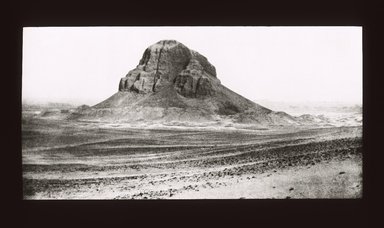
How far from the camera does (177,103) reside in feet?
10.3

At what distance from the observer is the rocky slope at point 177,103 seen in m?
3.09

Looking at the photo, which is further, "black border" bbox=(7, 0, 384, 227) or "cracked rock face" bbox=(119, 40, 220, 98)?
"cracked rock face" bbox=(119, 40, 220, 98)

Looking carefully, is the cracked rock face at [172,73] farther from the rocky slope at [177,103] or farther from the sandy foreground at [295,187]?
the sandy foreground at [295,187]

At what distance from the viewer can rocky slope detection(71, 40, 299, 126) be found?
3.09 m

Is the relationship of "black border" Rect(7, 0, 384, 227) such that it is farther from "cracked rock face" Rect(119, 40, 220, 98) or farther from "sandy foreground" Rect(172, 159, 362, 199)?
"cracked rock face" Rect(119, 40, 220, 98)

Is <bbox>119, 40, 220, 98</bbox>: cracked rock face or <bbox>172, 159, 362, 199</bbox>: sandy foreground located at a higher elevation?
<bbox>119, 40, 220, 98</bbox>: cracked rock face

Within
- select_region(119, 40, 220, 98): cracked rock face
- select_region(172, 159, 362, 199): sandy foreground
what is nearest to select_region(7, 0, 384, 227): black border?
select_region(172, 159, 362, 199): sandy foreground

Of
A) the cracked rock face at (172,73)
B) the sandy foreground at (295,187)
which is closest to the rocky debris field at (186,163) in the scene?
the sandy foreground at (295,187)

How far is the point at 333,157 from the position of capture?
3037 millimetres

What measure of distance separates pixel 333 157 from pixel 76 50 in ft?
7.36
